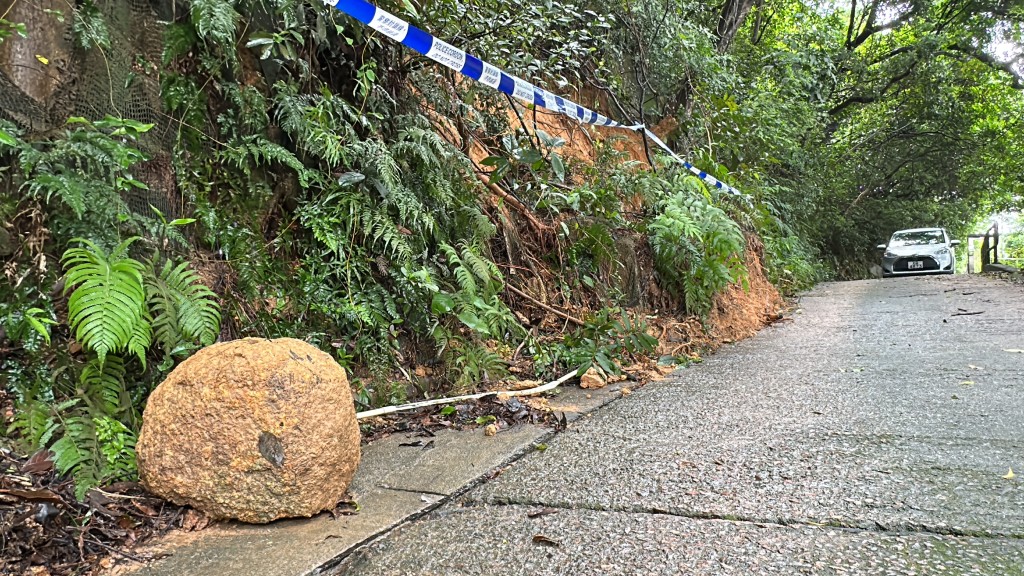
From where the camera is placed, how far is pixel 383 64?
14.0ft

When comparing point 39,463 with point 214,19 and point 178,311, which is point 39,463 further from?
point 214,19

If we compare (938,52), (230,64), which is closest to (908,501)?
(230,64)

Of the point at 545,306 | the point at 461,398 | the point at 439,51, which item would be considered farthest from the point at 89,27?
the point at 545,306

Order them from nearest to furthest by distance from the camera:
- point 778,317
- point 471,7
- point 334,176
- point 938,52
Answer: point 334,176 → point 471,7 → point 778,317 → point 938,52

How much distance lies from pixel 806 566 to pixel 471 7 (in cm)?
455

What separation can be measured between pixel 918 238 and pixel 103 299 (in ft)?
63.7

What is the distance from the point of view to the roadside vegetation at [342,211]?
2.38 meters

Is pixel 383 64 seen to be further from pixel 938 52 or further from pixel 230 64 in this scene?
pixel 938 52

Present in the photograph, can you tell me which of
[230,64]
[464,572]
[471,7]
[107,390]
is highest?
[471,7]

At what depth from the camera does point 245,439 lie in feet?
6.77

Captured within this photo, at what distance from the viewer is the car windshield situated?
54.7 feet

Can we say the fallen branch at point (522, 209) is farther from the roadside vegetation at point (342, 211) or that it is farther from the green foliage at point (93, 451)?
the green foliage at point (93, 451)

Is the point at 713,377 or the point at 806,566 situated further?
the point at 713,377

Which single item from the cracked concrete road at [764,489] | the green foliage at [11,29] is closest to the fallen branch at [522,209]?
the cracked concrete road at [764,489]
